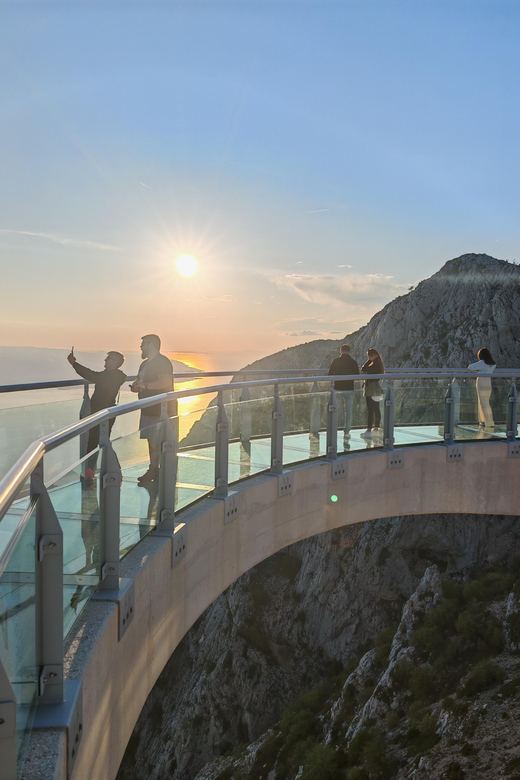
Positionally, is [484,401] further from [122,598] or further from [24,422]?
[122,598]

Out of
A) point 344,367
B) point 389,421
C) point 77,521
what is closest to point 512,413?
point 389,421

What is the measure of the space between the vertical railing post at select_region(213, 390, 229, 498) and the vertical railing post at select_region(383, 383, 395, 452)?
3.85m

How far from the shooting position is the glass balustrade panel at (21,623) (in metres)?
2.04

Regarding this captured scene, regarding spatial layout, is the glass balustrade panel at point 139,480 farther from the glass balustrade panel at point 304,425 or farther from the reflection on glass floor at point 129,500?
the glass balustrade panel at point 304,425

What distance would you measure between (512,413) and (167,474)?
7925mm

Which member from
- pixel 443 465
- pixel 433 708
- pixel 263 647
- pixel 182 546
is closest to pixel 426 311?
pixel 263 647

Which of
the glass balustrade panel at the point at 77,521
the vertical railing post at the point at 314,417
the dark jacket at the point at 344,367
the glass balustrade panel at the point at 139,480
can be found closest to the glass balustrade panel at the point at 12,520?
the glass balustrade panel at the point at 77,521

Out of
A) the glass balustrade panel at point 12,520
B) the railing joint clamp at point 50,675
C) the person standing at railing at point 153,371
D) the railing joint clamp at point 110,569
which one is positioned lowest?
the railing joint clamp at point 50,675

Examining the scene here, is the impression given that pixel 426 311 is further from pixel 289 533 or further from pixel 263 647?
pixel 289 533

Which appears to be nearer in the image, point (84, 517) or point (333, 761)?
point (84, 517)

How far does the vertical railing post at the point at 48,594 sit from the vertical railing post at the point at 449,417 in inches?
333

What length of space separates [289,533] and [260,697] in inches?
1431

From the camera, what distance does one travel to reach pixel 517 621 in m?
Result: 27.4

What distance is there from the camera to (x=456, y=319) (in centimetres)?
5756
